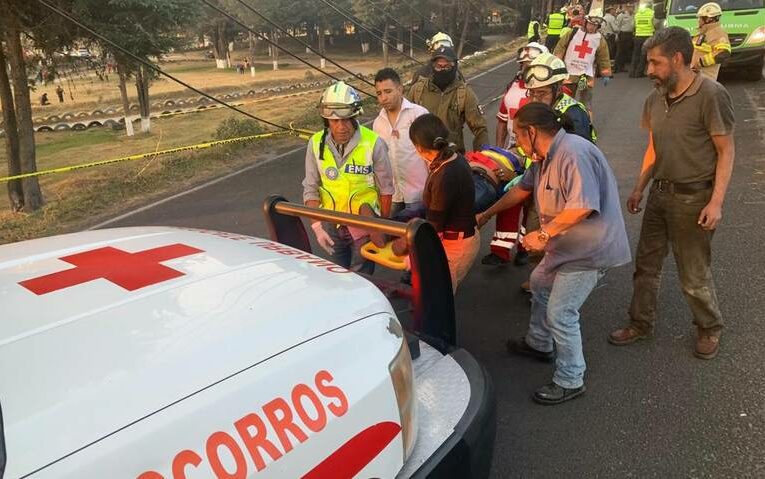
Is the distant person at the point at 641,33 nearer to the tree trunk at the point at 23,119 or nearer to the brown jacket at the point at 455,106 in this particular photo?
the brown jacket at the point at 455,106

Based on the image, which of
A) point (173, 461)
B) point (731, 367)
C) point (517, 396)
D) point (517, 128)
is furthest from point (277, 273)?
point (731, 367)

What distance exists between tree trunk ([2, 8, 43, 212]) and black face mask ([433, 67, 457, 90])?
7359 millimetres

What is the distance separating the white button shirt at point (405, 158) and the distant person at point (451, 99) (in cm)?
65

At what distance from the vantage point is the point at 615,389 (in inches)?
125

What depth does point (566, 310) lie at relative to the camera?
2959 mm

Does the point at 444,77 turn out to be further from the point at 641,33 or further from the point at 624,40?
the point at 624,40

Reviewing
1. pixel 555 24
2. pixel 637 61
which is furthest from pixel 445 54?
pixel 637 61

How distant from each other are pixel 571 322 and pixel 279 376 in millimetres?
1953

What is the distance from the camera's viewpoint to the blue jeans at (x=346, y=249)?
385 cm

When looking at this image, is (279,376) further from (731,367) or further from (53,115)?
(53,115)

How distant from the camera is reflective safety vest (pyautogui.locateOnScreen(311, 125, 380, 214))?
359cm

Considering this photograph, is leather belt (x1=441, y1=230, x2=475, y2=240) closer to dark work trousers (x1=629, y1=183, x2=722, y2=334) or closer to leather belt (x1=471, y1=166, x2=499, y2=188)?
leather belt (x1=471, y1=166, x2=499, y2=188)

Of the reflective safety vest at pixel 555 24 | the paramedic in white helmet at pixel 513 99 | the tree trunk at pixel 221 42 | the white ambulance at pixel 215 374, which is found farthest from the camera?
the tree trunk at pixel 221 42

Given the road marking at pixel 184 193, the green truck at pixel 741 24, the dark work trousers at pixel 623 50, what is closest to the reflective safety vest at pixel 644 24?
the green truck at pixel 741 24
